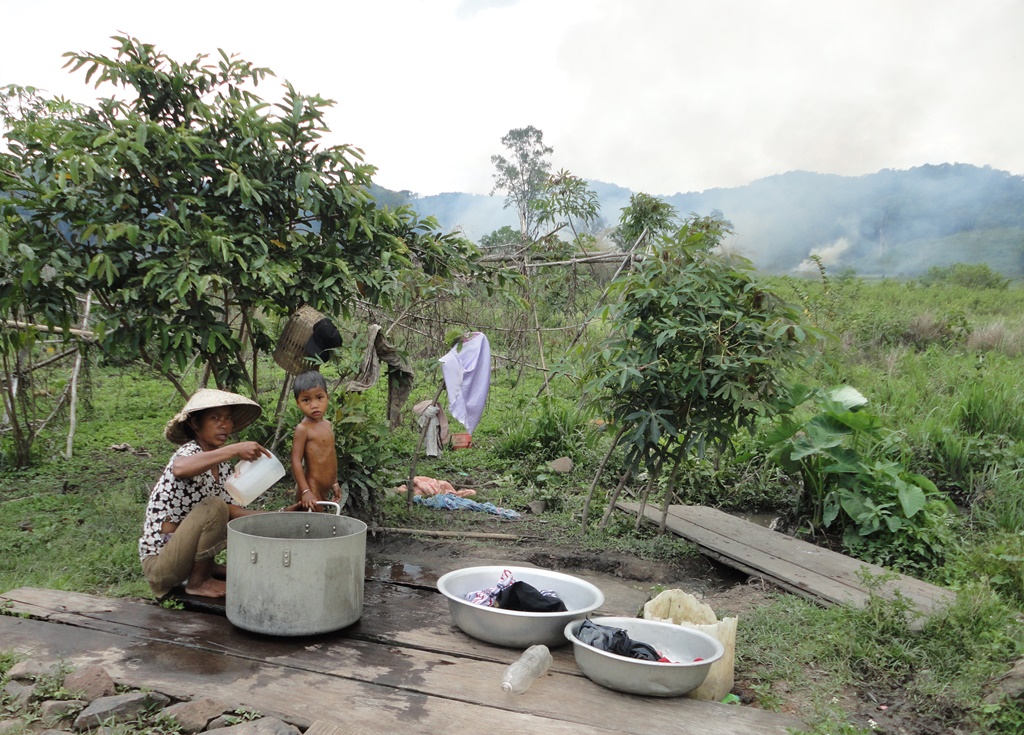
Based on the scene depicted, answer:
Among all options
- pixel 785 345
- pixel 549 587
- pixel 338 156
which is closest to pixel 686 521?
pixel 785 345

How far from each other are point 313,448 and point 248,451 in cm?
80

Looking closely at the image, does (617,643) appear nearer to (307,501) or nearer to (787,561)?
(307,501)

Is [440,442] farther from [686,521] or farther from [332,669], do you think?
[332,669]

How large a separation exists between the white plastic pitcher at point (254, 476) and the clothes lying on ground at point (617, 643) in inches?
61.1

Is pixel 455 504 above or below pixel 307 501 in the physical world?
below

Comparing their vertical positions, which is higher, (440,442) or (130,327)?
(130,327)

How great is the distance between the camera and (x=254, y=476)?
3.46m

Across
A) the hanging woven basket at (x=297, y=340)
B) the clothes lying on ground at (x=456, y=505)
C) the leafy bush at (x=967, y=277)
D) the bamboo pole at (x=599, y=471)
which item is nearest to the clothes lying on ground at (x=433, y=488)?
the clothes lying on ground at (x=456, y=505)

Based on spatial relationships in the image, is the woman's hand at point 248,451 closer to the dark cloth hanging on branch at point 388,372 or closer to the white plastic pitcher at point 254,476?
the white plastic pitcher at point 254,476

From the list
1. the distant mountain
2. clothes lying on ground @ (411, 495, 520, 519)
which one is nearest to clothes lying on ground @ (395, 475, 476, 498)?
clothes lying on ground @ (411, 495, 520, 519)

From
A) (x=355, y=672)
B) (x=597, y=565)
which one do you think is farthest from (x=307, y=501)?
(x=597, y=565)

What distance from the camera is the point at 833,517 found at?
4.82m

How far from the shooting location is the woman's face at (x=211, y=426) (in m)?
3.44

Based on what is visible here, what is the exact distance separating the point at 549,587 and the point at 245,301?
2.68 metres
